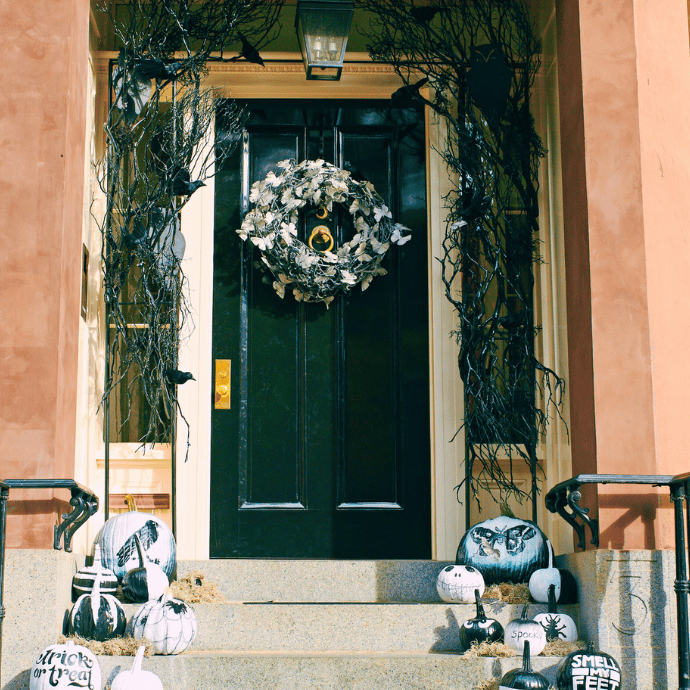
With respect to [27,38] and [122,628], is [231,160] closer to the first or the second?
[27,38]

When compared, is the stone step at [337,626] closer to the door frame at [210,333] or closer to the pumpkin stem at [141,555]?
the pumpkin stem at [141,555]

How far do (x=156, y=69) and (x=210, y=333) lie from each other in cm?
140

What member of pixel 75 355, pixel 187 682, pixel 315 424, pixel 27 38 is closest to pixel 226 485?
pixel 315 424

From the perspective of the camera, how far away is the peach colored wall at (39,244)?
4.16 metres

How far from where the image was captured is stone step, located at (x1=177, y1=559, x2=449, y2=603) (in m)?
4.84

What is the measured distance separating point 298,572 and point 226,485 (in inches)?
26.7

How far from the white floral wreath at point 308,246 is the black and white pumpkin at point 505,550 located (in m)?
1.55

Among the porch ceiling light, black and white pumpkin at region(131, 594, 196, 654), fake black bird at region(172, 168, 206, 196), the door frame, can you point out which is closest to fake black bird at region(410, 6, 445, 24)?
the door frame

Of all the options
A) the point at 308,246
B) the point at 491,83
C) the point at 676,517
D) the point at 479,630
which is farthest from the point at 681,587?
the point at 491,83

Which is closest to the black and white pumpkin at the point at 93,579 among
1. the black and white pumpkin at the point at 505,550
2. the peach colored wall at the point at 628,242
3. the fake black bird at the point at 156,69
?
the black and white pumpkin at the point at 505,550

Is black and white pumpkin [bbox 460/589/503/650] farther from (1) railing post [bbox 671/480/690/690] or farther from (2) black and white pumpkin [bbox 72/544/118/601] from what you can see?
(2) black and white pumpkin [bbox 72/544/118/601]

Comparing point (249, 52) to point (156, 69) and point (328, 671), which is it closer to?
point (156, 69)

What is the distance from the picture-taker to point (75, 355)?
451 cm

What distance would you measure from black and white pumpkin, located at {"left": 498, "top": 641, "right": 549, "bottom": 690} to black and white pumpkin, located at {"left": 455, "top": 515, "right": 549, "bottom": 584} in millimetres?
827
